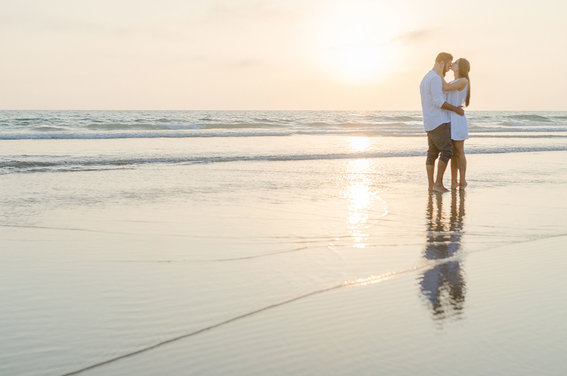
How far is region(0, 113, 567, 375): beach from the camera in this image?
8.23 feet

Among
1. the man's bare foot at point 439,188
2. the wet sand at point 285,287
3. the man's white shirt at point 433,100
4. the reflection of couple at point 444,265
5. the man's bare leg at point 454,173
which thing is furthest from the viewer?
the man's bare leg at point 454,173

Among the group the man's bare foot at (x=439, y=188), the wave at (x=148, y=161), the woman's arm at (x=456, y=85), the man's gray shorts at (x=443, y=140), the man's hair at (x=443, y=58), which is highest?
the man's hair at (x=443, y=58)

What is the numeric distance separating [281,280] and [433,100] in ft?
16.8

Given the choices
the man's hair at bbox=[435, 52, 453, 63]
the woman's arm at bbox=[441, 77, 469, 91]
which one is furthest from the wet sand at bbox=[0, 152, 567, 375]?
the man's hair at bbox=[435, 52, 453, 63]

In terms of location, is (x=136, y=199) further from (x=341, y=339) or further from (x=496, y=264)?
(x=341, y=339)

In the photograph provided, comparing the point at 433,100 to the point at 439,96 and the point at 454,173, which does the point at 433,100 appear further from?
the point at 454,173

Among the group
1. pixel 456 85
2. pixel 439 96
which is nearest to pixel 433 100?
pixel 439 96

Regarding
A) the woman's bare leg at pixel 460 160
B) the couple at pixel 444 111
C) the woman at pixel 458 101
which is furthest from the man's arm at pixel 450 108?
the woman's bare leg at pixel 460 160

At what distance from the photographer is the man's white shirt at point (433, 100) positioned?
26.1ft

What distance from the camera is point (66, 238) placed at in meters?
4.80

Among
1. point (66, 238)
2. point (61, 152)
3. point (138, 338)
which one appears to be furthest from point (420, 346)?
point (61, 152)

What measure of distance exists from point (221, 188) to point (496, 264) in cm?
453

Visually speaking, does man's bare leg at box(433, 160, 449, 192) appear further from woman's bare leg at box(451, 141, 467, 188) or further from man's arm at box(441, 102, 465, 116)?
man's arm at box(441, 102, 465, 116)

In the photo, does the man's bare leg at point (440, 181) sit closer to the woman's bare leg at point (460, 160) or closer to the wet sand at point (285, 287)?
the woman's bare leg at point (460, 160)
